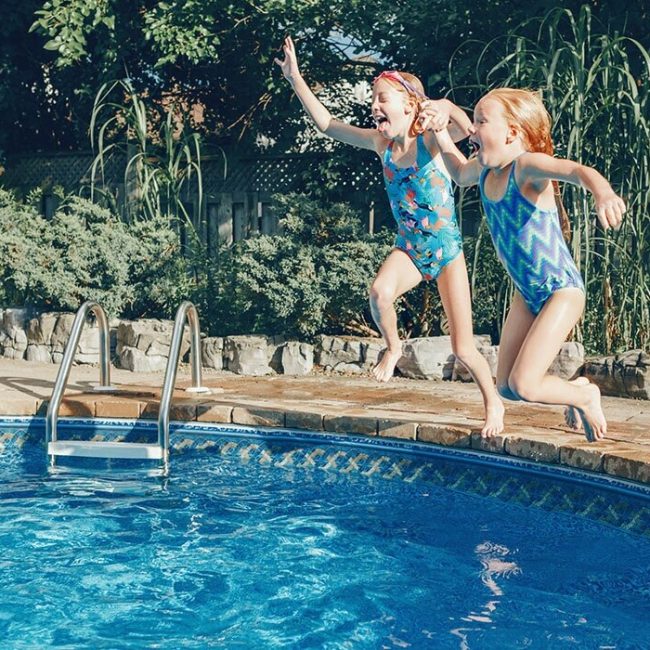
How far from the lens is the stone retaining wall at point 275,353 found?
22.9ft

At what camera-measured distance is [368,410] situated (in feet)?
20.6

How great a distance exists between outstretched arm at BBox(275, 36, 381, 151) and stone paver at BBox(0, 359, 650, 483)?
1.52 m

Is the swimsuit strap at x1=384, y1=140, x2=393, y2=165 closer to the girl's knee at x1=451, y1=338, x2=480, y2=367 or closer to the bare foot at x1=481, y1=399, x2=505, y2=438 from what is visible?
the girl's knee at x1=451, y1=338, x2=480, y2=367

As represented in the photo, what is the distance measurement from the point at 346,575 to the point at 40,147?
8.95 m

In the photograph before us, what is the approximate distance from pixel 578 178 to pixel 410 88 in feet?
4.25

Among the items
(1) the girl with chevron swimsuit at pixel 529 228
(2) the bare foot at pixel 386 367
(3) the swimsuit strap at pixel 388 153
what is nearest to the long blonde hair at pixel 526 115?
(1) the girl with chevron swimsuit at pixel 529 228

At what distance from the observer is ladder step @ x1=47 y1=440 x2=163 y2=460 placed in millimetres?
5629

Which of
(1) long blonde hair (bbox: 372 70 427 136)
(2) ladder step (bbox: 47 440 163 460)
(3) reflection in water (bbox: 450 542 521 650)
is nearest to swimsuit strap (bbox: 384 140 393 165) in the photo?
(1) long blonde hair (bbox: 372 70 427 136)

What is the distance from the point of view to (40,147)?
12.1 metres

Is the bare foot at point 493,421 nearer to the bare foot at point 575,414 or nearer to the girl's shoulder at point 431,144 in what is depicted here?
the bare foot at point 575,414

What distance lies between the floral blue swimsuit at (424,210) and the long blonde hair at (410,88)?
2.5 inches

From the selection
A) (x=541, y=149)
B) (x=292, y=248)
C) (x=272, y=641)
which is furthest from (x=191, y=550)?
(x=292, y=248)

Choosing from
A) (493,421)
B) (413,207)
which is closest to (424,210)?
(413,207)

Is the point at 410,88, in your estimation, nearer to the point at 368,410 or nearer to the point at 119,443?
the point at 368,410
